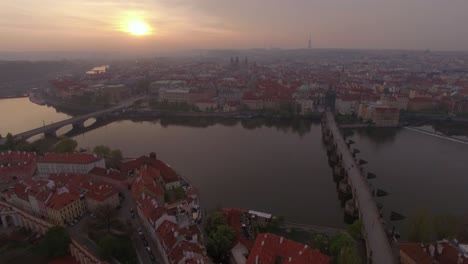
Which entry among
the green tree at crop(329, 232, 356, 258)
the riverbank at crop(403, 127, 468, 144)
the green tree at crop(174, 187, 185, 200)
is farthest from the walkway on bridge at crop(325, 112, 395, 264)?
the riverbank at crop(403, 127, 468, 144)

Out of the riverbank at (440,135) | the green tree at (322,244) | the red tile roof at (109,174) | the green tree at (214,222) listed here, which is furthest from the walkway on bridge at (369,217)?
the riverbank at (440,135)

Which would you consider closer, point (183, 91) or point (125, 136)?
point (125, 136)

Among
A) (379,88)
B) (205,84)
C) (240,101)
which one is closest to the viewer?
(240,101)

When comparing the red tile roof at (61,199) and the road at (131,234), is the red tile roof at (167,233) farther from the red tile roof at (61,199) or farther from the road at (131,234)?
the red tile roof at (61,199)

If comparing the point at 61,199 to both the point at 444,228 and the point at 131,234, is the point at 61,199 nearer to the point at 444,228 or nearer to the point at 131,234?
the point at 131,234

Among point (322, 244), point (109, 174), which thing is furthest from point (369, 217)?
point (109, 174)

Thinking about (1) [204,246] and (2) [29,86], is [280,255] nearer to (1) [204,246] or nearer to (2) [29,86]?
(1) [204,246]

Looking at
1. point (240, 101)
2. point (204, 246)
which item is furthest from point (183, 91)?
point (204, 246)
